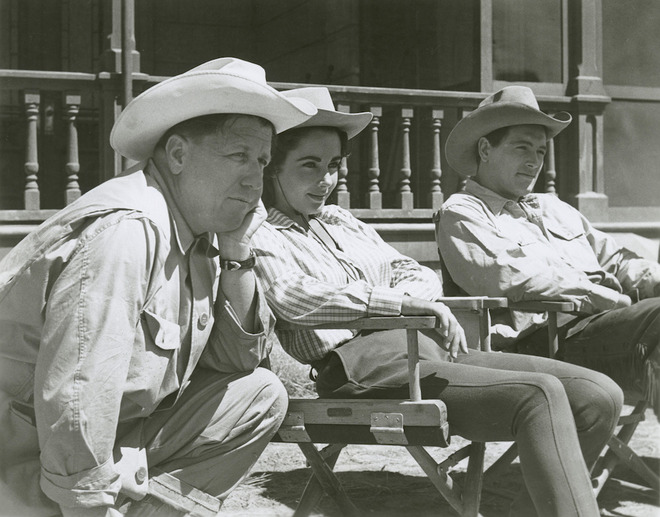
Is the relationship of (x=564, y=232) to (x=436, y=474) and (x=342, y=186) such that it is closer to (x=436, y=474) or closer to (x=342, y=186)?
(x=436, y=474)

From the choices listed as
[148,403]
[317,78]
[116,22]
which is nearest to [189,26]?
[317,78]

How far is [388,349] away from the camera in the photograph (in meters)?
3.08

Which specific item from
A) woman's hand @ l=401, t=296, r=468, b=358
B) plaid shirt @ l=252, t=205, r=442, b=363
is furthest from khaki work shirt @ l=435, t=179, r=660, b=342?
woman's hand @ l=401, t=296, r=468, b=358

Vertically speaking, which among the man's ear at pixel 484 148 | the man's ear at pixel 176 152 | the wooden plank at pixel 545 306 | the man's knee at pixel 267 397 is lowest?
the man's knee at pixel 267 397

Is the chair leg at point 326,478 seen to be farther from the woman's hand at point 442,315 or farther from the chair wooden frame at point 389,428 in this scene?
the woman's hand at point 442,315

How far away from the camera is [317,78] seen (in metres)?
9.87

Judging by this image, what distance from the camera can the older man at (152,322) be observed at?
209 cm

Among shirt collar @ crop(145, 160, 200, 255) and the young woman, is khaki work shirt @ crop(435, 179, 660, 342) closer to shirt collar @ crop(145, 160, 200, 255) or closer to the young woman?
the young woman

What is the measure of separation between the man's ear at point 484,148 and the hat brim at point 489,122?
2 centimetres

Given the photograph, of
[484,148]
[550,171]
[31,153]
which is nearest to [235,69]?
[484,148]

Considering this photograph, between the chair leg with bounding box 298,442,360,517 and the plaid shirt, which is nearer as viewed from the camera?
the plaid shirt

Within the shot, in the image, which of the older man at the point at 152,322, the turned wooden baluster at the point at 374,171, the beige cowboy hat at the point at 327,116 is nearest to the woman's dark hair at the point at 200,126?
the older man at the point at 152,322

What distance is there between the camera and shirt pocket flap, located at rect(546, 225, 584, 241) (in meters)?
4.24

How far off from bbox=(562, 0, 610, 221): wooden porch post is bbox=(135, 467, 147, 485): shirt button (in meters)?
6.18
